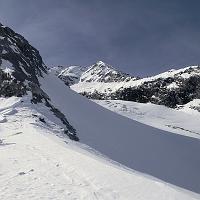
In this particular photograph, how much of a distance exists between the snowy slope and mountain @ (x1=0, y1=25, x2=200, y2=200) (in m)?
0.10

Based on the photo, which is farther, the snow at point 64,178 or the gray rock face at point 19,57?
the gray rock face at point 19,57

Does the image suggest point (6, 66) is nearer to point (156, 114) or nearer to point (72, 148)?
point (72, 148)

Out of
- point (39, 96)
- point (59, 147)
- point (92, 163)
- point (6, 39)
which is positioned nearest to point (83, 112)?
point (39, 96)

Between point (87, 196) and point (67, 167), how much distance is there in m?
3.72

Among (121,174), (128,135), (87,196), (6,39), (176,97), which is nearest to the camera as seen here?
(87,196)

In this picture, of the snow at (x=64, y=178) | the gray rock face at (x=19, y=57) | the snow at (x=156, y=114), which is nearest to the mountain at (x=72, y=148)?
the snow at (x=64, y=178)

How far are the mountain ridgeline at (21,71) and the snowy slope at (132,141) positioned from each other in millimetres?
1955

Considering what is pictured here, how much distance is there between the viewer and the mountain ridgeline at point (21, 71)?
120 ft

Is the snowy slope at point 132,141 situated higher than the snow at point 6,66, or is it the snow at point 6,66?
the snow at point 6,66

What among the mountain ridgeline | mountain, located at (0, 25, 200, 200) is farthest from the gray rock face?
mountain, located at (0, 25, 200, 200)

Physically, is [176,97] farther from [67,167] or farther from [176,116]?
[67,167]

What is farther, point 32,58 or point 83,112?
point 32,58

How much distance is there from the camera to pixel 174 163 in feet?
132

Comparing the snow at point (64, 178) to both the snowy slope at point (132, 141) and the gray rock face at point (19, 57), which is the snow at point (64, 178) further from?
the gray rock face at point (19, 57)
